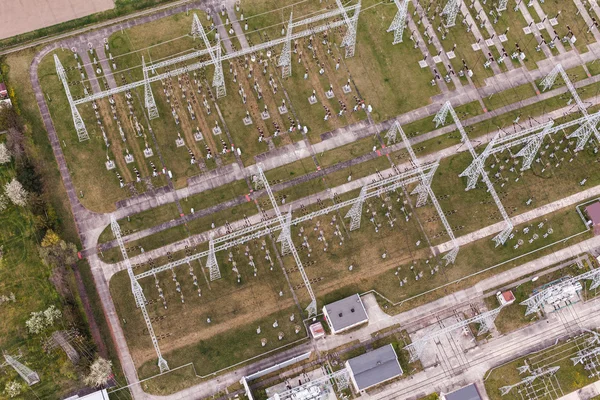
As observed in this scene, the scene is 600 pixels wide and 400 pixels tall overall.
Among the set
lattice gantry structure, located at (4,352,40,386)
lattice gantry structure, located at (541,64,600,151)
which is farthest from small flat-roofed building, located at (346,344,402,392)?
lattice gantry structure, located at (541,64,600,151)

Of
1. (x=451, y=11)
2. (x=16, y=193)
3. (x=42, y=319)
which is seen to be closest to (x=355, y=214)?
(x=451, y=11)

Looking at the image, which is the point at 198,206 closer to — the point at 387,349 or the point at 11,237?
the point at 11,237

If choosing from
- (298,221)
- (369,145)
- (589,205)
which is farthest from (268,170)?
(589,205)

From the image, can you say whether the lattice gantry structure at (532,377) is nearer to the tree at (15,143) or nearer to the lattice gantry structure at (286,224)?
the lattice gantry structure at (286,224)

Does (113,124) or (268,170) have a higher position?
(113,124)

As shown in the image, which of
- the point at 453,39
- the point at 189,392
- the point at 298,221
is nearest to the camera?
the point at 189,392

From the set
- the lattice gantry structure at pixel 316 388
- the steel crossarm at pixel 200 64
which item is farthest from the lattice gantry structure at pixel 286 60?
the lattice gantry structure at pixel 316 388
